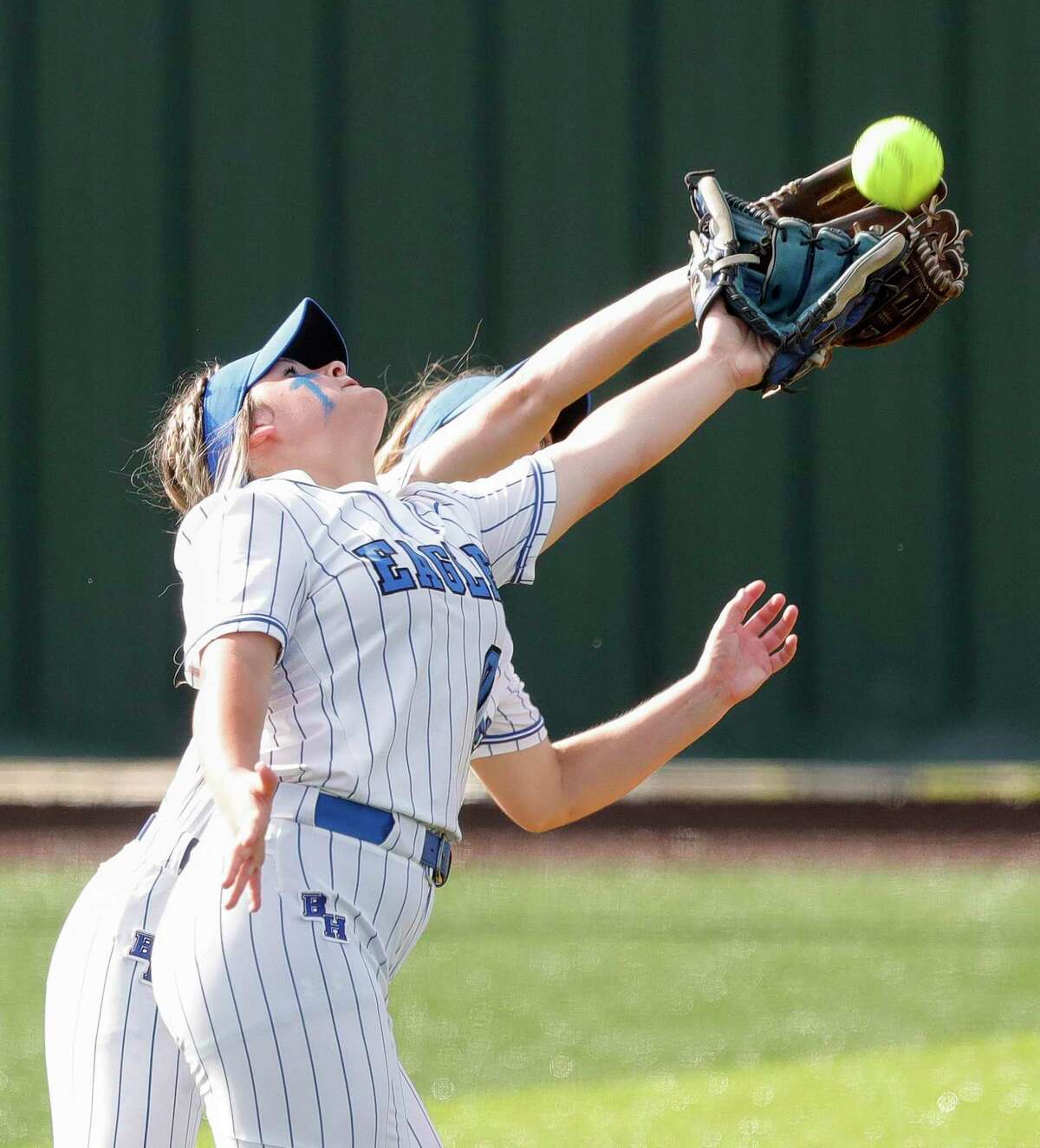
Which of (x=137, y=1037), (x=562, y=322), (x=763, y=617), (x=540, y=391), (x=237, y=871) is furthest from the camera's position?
(x=562, y=322)

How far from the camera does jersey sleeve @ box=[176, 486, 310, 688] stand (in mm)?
1431

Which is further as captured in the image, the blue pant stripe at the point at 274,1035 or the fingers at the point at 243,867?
the blue pant stripe at the point at 274,1035

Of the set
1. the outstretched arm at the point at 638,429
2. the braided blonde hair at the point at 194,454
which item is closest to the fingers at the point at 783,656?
the outstretched arm at the point at 638,429

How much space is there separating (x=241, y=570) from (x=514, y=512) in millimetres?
403

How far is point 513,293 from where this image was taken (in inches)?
231

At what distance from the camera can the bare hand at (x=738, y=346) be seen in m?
1.89

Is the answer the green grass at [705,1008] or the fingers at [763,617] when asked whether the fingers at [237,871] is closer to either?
the fingers at [763,617]

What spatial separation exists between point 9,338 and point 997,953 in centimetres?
373

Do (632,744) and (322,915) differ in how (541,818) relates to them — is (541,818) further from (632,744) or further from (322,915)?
(322,915)

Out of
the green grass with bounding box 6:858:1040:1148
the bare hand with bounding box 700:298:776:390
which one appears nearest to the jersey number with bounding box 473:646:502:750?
the bare hand with bounding box 700:298:776:390

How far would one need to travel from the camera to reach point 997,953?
403cm

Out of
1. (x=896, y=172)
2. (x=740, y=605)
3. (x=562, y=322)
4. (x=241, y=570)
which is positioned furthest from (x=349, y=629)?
(x=562, y=322)

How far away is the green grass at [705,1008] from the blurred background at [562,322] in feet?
2.87

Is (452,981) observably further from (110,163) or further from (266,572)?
(110,163)
